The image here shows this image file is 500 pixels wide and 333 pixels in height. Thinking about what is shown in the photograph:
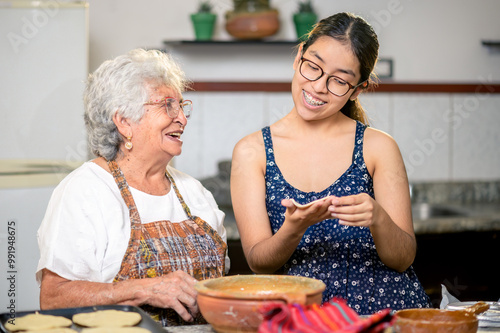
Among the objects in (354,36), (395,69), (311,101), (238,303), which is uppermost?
(395,69)

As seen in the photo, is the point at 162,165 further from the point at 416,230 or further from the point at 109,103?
the point at 416,230

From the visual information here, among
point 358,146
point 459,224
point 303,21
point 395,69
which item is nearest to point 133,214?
point 358,146

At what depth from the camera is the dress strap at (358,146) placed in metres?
1.96

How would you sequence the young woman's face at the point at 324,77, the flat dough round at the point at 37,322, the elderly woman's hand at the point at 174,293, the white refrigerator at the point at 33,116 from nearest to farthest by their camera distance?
the flat dough round at the point at 37,322 → the elderly woman's hand at the point at 174,293 → the young woman's face at the point at 324,77 → the white refrigerator at the point at 33,116

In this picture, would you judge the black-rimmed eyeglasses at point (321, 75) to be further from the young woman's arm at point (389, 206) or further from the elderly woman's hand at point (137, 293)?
the elderly woman's hand at point (137, 293)

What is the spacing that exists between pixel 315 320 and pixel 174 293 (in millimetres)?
642

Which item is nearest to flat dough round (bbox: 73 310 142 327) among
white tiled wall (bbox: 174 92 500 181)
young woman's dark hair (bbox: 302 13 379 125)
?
young woman's dark hair (bbox: 302 13 379 125)

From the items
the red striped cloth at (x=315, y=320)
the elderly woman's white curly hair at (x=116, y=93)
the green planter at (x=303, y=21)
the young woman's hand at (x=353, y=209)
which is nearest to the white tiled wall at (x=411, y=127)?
the green planter at (x=303, y=21)

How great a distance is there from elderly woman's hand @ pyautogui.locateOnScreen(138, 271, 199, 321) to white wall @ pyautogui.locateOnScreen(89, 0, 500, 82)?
261 centimetres

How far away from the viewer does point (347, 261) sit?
6.15ft

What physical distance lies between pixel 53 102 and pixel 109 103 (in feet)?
4.92

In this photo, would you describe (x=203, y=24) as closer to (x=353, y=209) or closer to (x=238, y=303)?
(x=353, y=209)

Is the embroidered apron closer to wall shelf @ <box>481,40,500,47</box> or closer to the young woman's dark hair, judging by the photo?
the young woman's dark hair

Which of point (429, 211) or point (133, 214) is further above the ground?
point (133, 214)
